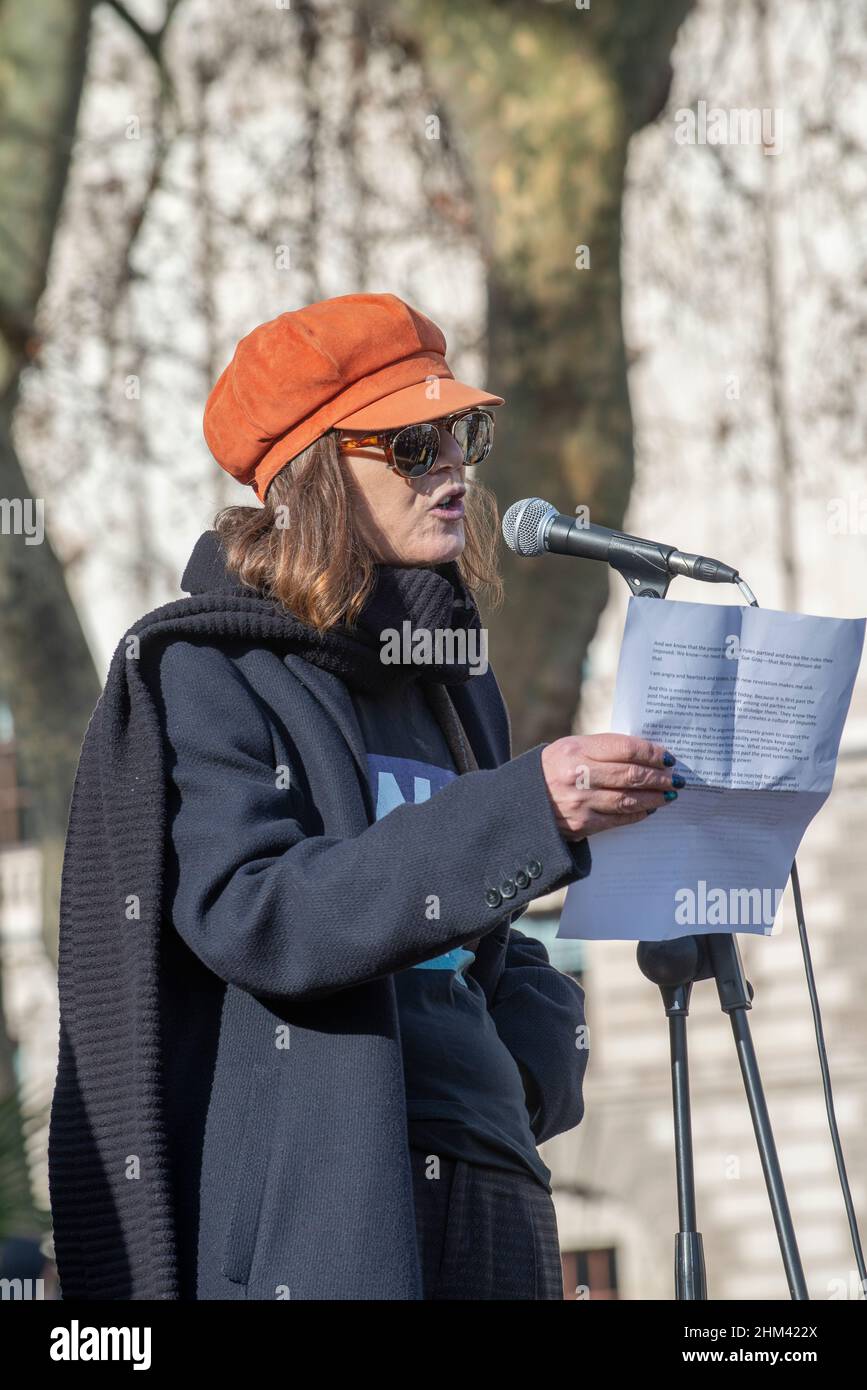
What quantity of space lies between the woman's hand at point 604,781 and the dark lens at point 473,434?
2.09 ft

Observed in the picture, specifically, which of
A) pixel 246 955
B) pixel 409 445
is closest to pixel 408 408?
pixel 409 445

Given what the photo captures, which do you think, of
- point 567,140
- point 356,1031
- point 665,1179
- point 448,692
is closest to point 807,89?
point 567,140

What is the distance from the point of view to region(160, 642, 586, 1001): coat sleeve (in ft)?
6.94

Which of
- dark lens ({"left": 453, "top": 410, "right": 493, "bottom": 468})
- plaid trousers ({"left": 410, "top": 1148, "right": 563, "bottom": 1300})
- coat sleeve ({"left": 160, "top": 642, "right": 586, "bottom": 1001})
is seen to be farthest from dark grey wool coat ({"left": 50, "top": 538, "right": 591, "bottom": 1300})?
dark lens ({"left": 453, "top": 410, "right": 493, "bottom": 468})

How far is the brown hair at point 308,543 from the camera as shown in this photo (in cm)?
242

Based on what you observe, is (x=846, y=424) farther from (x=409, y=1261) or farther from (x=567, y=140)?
(x=409, y=1261)

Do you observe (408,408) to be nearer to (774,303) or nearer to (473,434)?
(473,434)

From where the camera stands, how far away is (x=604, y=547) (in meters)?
2.44

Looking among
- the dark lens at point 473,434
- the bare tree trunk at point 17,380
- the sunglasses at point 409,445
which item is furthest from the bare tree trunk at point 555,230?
the sunglasses at point 409,445

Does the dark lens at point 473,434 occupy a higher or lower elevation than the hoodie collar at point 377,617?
higher

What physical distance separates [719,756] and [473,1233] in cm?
63

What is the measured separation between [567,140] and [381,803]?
608 centimetres

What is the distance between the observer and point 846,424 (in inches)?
403

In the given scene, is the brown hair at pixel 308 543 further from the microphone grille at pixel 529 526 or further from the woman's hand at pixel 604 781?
the woman's hand at pixel 604 781
